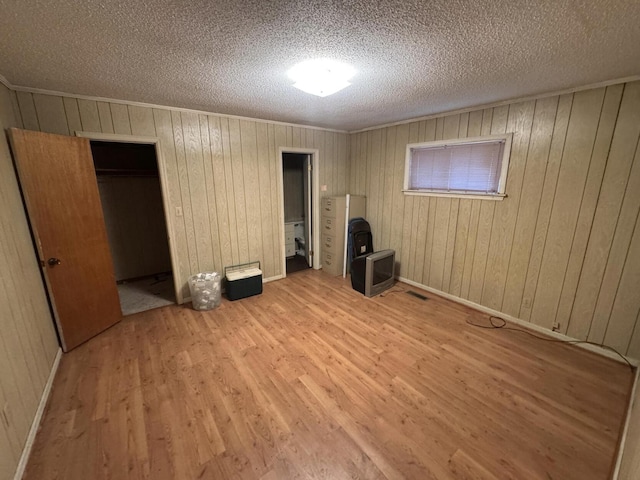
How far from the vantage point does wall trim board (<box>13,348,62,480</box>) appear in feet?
4.60

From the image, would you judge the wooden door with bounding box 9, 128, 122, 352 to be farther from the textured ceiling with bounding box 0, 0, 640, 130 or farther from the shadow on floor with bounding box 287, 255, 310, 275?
the shadow on floor with bounding box 287, 255, 310, 275

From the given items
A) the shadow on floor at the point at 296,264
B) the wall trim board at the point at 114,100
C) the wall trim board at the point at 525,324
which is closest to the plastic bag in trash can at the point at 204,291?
the shadow on floor at the point at 296,264

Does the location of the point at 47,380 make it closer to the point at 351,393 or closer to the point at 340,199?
the point at 351,393

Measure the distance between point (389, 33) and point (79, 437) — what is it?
9.88 feet

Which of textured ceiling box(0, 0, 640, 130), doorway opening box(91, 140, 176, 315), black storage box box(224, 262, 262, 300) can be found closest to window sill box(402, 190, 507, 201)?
textured ceiling box(0, 0, 640, 130)

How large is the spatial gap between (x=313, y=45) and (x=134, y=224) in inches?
152

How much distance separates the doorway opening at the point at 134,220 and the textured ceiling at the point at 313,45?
5.14 ft

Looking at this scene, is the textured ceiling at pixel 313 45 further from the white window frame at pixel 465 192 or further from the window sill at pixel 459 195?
the window sill at pixel 459 195

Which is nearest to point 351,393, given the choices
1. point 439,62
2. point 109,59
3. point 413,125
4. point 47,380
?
point 47,380

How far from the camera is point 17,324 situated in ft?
5.49

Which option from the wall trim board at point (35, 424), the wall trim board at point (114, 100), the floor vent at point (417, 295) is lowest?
the wall trim board at point (35, 424)

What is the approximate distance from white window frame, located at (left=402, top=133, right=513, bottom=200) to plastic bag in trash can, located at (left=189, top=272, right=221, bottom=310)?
288 cm

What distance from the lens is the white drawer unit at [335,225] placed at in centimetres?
408

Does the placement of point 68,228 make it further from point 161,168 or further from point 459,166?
point 459,166
